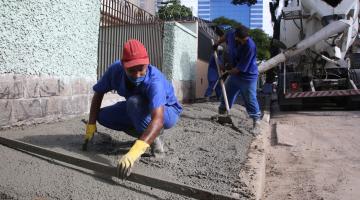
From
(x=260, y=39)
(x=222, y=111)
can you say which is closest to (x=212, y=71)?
(x=222, y=111)

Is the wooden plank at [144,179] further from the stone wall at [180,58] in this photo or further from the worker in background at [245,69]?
the stone wall at [180,58]

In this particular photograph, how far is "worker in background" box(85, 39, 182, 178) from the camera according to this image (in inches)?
124

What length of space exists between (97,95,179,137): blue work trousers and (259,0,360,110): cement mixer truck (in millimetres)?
5930

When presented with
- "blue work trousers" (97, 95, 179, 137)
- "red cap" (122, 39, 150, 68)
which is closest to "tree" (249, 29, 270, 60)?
"blue work trousers" (97, 95, 179, 137)

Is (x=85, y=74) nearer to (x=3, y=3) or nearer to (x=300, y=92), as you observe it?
(x=3, y=3)

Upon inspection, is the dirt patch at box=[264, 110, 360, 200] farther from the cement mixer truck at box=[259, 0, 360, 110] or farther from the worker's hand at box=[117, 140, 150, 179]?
the cement mixer truck at box=[259, 0, 360, 110]

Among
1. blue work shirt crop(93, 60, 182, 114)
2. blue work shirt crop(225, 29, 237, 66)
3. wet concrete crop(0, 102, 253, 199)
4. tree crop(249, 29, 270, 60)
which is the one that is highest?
tree crop(249, 29, 270, 60)

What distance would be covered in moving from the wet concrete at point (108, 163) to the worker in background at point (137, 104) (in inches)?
7.4

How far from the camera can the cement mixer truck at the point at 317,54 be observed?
948 centimetres

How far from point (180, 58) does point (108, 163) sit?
688 centimetres

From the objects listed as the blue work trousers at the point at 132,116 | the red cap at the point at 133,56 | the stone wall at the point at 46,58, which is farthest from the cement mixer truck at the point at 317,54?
the red cap at the point at 133,56

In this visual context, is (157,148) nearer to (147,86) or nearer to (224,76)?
(147,86)

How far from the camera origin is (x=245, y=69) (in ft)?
20.5

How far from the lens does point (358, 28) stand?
10.8 metres
